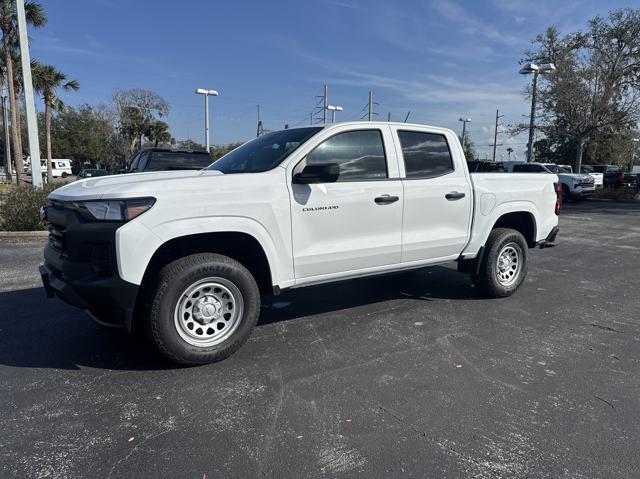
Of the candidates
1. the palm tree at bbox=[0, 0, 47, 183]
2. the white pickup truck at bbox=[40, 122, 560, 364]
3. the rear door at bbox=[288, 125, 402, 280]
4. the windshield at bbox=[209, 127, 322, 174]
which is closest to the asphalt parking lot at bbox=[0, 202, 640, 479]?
the white pickup truck at bbox=[40, 122, 560, 364]

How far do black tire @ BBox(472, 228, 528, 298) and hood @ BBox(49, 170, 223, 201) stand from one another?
3423mm

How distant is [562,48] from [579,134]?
4902 mm

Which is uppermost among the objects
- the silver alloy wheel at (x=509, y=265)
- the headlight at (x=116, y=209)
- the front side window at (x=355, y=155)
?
the front side window at (x=355, y=155)

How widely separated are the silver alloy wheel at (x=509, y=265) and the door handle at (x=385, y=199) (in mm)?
1918

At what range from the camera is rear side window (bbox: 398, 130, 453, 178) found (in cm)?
475

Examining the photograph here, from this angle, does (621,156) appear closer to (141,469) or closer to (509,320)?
(509,320)

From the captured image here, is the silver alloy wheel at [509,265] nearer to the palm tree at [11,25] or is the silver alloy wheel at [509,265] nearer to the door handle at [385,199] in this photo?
the door handle at [385,199]

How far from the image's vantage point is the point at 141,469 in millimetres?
2525

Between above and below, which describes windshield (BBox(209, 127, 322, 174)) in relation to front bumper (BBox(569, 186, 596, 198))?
above

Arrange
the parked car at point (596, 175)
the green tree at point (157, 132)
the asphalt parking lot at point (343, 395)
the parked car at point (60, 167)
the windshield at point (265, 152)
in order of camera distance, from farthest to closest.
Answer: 1. the parked car at point (60, 167)
2. the green tree at point (157, 132)
3. the parked car at point (596, 175)
4. the windshield at point (265, 152)
5. the asphalt parking lot at point (343, 395)

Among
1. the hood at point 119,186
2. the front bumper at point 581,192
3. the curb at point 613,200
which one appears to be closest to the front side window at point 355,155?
the hood at point 119,186

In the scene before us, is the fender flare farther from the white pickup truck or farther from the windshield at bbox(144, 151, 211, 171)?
the windshield at bbox(144, 151, 211, 171)

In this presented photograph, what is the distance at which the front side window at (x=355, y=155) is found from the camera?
166 inches

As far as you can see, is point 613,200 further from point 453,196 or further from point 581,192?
point 453,196
